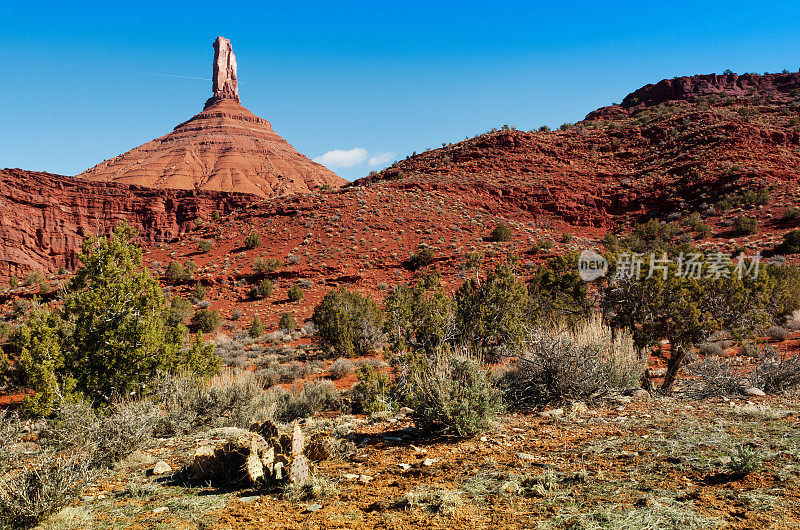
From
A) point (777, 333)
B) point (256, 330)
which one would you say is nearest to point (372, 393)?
point (256, 330)

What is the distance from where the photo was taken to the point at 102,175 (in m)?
80.8

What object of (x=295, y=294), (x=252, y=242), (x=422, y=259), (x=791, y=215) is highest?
(x=791, y=215)

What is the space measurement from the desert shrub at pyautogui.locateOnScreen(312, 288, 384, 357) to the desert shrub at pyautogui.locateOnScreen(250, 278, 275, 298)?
9.85 meters

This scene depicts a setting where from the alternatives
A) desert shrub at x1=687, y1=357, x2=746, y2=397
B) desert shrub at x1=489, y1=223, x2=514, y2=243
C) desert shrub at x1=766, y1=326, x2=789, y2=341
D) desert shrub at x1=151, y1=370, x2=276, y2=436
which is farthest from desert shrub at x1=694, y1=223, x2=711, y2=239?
desert shrub at x1=151, y1=370, x2=276, y2=436

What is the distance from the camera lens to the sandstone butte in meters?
78.8

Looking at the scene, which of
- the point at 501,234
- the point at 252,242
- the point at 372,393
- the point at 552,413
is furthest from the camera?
the point at 501,234

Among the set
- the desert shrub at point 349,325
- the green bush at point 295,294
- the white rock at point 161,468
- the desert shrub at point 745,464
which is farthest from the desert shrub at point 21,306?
the desert shrub at point 745,464

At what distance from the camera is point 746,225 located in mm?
30781

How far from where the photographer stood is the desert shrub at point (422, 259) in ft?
99.0

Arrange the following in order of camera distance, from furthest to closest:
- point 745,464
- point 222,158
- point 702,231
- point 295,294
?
point 222,158
point 702,231
point 295,294
point 745,464

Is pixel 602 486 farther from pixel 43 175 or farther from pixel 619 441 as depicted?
pixel 43 175

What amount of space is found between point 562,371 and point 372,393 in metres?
4.02

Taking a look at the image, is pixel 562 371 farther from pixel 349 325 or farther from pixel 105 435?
pixel 349 325

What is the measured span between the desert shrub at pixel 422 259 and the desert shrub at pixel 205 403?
23026mm
